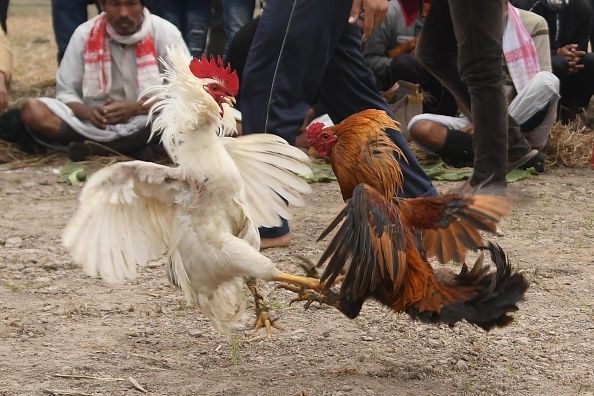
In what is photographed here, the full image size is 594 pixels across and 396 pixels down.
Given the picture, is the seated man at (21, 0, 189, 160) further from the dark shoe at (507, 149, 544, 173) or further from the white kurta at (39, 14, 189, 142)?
the dark shoe at (507, 149, 544, 173)

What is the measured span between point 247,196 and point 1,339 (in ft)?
3.71

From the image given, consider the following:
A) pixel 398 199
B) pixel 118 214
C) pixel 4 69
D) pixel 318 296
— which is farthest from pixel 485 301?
pixel 4 69

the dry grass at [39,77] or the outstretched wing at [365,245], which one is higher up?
the outstretched wing at [365,245]

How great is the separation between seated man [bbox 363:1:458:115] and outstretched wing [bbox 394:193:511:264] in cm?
412

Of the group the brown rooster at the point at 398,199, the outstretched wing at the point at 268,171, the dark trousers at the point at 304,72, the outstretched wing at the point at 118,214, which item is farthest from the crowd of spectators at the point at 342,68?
the outstretched wing at the point at 118,214

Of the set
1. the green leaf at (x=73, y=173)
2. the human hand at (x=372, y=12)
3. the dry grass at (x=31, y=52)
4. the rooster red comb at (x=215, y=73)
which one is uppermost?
the human hand at (x=372, y=12)

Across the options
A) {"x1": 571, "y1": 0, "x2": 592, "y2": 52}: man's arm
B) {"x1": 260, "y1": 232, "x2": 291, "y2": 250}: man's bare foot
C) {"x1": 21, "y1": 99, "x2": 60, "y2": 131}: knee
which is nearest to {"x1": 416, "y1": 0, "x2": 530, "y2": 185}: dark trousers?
{"x1": 260, "y1": 232, "x2": 291, "y2": 250}: man's bare foot

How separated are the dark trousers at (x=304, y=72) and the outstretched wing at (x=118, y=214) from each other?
106cm

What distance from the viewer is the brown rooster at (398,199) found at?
137 inches

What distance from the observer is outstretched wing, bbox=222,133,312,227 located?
419 cm

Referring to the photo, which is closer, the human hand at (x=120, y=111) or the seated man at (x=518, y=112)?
the seated man at (x=518, y=112)

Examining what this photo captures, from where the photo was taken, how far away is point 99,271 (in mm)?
3736

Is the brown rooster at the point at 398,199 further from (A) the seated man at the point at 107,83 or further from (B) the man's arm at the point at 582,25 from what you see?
(B) the man's arm at the point at 582,25

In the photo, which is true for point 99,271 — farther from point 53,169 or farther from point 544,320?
point 53,169
